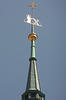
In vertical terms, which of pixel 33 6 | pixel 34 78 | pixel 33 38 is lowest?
pixel 34 78

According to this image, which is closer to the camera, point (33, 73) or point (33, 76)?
point (33, 76)

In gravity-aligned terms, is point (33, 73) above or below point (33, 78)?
above

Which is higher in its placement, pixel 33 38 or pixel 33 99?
pixel 33 38

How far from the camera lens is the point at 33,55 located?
33625mm

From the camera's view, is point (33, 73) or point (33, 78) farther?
point (33, 73)

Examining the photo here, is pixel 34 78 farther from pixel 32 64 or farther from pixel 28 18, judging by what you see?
pixel 28 18

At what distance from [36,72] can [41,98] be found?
2.89m

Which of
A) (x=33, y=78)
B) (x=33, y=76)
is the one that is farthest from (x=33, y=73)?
(x=33, y=78)

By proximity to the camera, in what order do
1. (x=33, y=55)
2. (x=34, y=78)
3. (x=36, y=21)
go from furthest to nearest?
(x=36, y=21), (x=33, y=55), (x=34, y=78)

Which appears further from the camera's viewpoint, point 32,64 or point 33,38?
point 33,38

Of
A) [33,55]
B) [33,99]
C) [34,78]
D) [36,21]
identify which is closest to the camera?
[33,99]

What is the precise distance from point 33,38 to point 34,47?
39.6 inches

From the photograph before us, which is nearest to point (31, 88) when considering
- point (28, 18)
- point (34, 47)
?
point (34, 47)

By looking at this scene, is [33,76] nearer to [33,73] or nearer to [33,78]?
[33,78]
